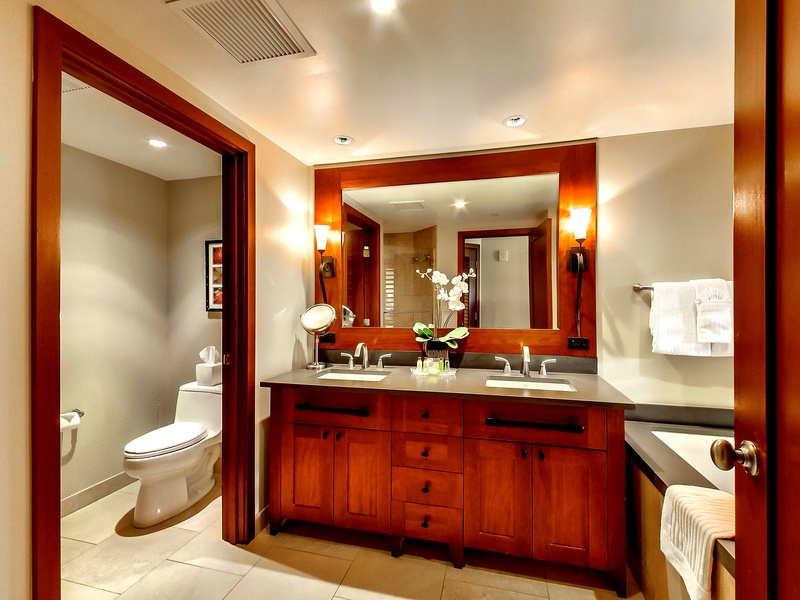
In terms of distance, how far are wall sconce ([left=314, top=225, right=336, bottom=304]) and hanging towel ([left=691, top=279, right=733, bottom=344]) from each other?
213cm

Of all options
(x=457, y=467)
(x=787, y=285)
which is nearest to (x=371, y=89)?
(x=787, y=285)

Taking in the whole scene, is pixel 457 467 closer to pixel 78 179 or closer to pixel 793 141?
pixel 793 141

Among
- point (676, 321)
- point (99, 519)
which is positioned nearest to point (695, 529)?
point (676, 321)

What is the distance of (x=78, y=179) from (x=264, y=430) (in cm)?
194

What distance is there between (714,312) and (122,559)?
10.4 feet

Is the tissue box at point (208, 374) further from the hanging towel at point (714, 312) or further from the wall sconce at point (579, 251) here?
the hanging towel at point (714, 312)

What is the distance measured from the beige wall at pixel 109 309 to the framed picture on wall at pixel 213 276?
1.25 feet

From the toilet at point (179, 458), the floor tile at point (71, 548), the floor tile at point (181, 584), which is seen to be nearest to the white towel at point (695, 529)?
the floor tile at point (181, 584)

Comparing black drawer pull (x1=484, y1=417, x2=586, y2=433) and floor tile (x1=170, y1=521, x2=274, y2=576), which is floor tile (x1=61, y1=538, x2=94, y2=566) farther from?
black drawer pull (x1=484, y1=417, x2=586, y2=433)

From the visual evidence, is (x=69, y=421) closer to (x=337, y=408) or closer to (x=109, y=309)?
(x=109, y=309)

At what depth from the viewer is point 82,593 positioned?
1.69m

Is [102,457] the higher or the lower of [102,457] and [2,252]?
the lower

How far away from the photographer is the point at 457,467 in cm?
188

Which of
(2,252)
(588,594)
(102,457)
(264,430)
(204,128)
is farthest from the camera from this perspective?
(102,457)
